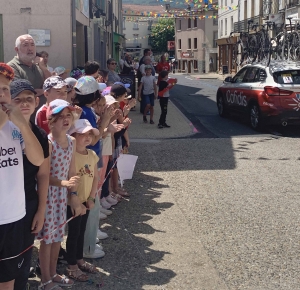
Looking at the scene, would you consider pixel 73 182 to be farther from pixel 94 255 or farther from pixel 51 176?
pixel 94 255

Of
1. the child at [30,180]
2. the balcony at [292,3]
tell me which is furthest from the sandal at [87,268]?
the balcony at [292,3]

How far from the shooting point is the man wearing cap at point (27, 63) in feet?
19.3

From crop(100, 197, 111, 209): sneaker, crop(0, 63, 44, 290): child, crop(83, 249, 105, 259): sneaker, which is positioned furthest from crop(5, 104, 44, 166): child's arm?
crop(100, 197, 111, 209): sneaker

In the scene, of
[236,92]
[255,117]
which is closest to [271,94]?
[255,117]

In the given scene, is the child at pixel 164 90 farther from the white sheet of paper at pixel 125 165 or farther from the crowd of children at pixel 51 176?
the crowd of children at pixel 51 176

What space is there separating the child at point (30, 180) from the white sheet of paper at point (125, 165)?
327cm

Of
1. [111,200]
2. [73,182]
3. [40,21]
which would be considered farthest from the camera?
[40,21]

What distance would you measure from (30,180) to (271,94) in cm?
872

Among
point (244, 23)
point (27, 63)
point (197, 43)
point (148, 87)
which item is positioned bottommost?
point (148, 87)

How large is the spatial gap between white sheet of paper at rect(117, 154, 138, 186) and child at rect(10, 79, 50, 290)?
3.27 m

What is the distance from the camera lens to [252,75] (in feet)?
40.1

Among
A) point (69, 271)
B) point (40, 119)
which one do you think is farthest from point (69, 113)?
point (69, 271)

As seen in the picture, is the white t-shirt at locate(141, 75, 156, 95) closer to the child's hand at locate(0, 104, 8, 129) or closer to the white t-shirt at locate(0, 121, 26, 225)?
the white t-shirt at locate(0, 121, 26, 225)

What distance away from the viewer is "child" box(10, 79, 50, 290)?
3.09 metres
